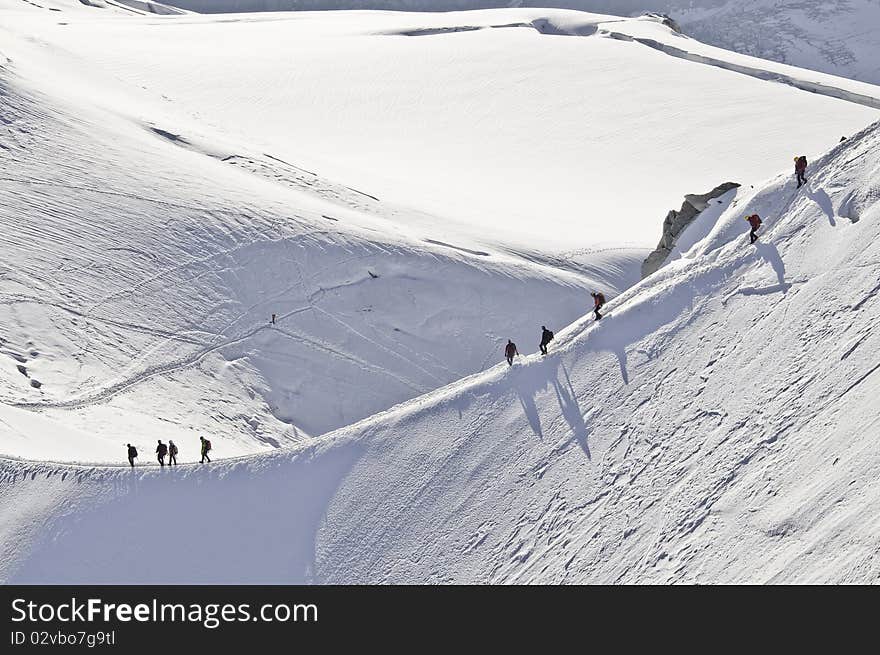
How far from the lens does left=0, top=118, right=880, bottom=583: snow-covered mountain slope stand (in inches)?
719

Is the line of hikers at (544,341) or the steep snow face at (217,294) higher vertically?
the line of hikers at (544,341)

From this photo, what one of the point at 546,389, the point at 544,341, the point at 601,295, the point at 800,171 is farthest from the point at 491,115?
the point at 546,389

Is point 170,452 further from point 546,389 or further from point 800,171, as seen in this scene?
point 800,171

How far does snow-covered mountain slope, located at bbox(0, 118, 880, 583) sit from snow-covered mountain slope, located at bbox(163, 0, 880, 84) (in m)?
82.8

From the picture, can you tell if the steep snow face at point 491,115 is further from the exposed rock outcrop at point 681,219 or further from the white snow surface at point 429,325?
the exposed rock outcrop at point 681,219

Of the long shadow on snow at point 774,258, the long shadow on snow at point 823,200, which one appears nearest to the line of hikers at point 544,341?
the long shadow on snow at point 774,258

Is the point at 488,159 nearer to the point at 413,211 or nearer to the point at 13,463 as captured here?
the point at 413,211

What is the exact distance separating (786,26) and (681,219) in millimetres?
84085

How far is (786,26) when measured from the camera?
10350cm

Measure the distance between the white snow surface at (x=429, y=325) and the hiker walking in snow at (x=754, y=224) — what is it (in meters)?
0.22

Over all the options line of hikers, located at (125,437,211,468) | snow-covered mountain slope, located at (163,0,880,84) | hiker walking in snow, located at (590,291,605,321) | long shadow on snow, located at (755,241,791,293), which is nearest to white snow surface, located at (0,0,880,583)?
long shadow on snow, located at (755,241,791,293)

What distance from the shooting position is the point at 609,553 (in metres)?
18.4

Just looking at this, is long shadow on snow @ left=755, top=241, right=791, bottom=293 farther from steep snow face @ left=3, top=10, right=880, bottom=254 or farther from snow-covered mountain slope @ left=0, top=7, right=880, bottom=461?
steep snow face @ left=3, top=10, right=880, bottom=254

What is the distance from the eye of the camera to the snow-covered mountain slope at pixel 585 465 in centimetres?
1827
